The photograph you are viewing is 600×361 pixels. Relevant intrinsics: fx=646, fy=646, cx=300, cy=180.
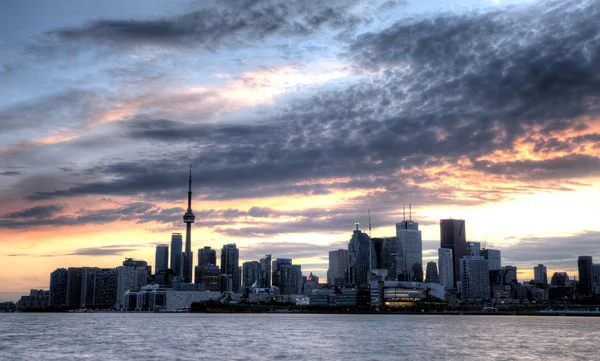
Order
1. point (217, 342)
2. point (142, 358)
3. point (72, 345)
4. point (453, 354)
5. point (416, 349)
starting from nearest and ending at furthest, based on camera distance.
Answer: point (142, 358) < point (453, 354) < point (416, 349) < point (72, 345) < point (217, 342)

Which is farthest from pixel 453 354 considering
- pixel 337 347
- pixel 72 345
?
pixel 72 345

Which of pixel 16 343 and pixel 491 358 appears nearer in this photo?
pixel 491 358

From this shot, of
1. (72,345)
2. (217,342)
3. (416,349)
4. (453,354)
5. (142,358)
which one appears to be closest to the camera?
(142,358)

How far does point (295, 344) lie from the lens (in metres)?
112

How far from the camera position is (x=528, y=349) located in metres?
105

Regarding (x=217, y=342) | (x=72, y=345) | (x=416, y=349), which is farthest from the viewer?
(x=217, y=342)

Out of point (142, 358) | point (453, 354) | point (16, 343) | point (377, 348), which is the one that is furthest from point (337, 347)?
point (16, 343)

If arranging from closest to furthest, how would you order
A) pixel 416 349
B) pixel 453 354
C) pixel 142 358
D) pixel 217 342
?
pixel 142 358 < pixel 453 354 < pixel 416 349 < pixel 217 342

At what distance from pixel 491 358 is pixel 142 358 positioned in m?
47.5

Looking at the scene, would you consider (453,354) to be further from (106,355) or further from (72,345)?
(72,345)

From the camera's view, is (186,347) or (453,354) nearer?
(453,354)

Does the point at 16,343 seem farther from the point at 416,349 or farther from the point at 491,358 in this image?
the point at 491,358

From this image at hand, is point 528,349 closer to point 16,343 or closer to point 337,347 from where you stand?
point 337,347

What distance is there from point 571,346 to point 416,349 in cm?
3176
